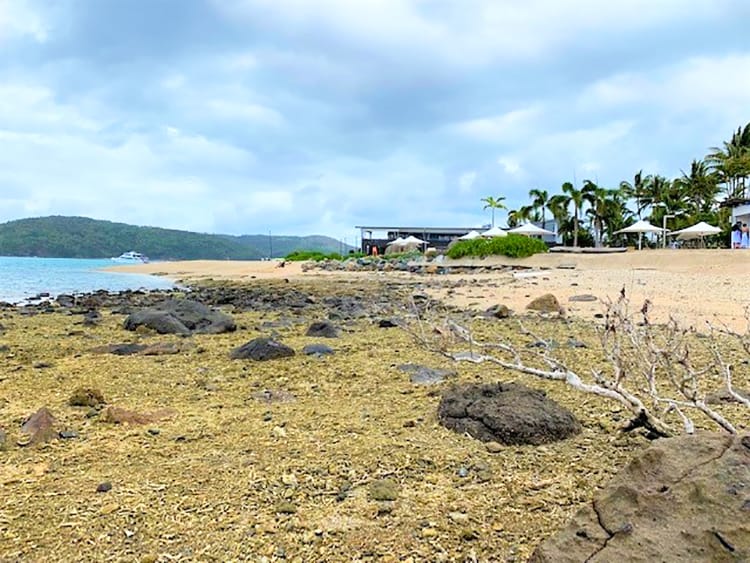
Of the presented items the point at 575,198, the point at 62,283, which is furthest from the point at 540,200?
the point at 62,283

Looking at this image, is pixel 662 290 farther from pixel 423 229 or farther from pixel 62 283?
pixel 423 229

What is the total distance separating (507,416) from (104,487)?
2.52 metres

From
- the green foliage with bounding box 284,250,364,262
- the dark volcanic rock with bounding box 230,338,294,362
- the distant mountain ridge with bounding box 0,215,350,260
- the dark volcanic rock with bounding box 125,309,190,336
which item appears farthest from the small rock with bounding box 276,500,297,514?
the distant mountain ridge with bounding box 0,215,350,260

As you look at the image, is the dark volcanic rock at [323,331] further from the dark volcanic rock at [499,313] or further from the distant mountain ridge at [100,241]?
the distant mountain ridge at [100,241]

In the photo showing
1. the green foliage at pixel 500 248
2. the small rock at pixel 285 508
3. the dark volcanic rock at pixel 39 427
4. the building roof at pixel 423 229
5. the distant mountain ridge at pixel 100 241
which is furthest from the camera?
the distant mountain ridge at pixel 100 241

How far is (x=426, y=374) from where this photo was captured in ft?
19.2

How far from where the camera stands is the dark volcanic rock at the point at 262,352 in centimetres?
708

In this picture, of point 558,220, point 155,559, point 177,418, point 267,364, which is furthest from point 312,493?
point 558,220

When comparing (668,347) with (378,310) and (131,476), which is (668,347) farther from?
(378,310)

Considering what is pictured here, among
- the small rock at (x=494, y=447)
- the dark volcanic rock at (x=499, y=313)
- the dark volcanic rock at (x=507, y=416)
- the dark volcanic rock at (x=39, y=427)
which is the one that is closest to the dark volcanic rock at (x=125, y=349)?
the dark volcanic rock at (x=39, y=427)

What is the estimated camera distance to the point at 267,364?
6.81 m

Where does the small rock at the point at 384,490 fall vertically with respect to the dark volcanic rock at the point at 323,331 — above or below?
below

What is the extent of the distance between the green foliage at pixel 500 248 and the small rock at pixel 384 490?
33.0m

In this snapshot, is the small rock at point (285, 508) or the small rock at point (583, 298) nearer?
the small rock at point (285, 508)
